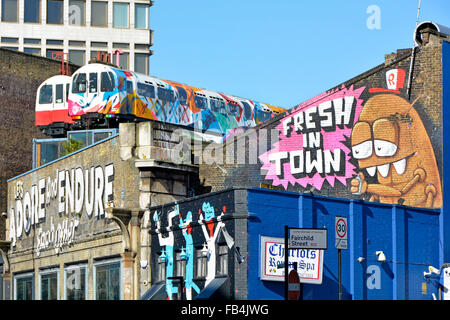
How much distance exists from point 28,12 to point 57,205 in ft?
165

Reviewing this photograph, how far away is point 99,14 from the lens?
90000 millimetres

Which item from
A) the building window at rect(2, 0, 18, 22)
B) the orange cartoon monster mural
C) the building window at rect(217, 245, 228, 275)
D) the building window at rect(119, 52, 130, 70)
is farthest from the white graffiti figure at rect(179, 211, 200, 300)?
the building window at rect(2, 0, 18, 22)

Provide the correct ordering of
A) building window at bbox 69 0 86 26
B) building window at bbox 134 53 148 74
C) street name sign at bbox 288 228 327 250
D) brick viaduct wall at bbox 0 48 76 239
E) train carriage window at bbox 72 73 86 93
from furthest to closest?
building window at bbox 134 53 148 74 → building window at bbox 69 0 86 26 → brick viaduct wall at bbox 0 48 76 239 → train carriage window at bbox 72 73 86 93 → street name sign at bbox 288 228 327 250

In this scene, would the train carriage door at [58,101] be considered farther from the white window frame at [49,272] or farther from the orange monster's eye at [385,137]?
the orange monster's eye at [385,137]

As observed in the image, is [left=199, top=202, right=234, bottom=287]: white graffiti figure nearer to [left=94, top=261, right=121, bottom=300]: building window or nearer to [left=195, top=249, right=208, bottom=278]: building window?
[left=195, top=249, right=208, bottom=278]: building window

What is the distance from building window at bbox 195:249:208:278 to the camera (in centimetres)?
3269

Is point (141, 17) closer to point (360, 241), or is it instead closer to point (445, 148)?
point (445, 148)

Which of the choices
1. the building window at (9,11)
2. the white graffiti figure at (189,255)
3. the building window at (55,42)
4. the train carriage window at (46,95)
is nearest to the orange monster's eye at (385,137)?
the white graffiti figure at (189,255)

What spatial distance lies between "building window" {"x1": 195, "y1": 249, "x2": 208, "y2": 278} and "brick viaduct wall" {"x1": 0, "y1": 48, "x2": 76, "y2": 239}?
22865 mm

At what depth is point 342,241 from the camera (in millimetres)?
24469

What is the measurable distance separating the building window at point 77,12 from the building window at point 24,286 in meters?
46.1

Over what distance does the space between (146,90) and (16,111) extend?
34.8 ft

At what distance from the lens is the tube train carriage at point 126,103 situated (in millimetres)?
48969

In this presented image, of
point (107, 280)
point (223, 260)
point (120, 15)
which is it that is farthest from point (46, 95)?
point (120, 15)
